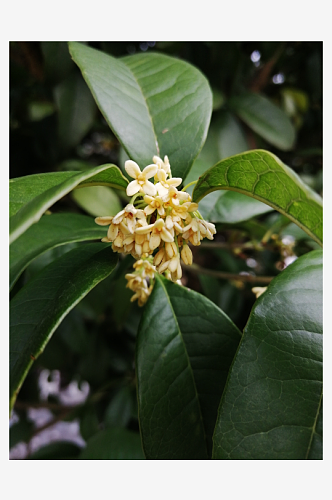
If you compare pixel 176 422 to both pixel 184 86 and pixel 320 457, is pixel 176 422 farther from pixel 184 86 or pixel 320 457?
pixel 184 86

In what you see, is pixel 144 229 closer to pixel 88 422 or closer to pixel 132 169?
pixel 132 169

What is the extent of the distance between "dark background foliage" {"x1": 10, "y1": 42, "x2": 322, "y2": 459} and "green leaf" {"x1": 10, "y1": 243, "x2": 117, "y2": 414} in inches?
9.9

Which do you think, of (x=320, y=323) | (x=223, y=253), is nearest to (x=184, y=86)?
(x=320, y=323)

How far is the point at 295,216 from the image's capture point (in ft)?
1.76

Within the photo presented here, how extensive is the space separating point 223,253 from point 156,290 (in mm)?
929

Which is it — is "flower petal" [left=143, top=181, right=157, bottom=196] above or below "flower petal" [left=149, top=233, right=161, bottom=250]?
above

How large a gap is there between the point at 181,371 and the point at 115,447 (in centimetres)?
56

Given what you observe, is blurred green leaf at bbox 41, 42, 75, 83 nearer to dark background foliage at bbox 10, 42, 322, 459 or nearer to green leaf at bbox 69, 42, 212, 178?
dark background foliage at bbox 10, 42, 322, 459

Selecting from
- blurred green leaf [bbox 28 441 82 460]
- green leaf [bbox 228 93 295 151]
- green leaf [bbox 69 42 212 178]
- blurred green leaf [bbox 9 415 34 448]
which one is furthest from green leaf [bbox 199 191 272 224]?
blurred green leaf [bbox 9 415 34 448]

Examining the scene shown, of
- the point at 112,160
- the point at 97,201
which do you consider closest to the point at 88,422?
the point at 97,201

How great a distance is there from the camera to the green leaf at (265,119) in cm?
138

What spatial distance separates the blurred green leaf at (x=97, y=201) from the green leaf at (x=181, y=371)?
0.57 metres

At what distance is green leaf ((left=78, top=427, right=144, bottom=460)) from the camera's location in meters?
0.97

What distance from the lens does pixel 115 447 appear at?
1.02m
